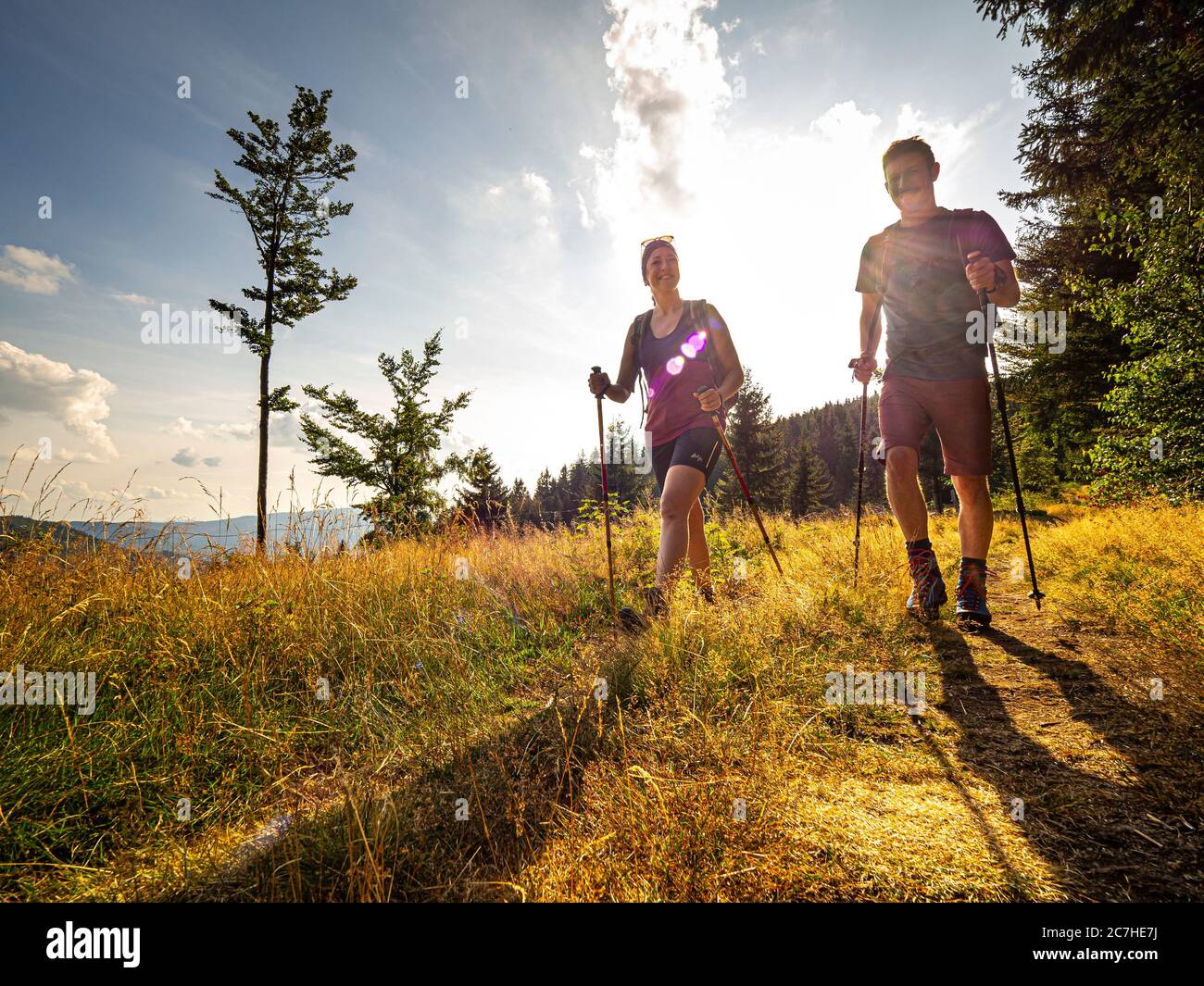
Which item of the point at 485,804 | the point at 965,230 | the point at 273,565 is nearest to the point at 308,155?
the point at 273,565

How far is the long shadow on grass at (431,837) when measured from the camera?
122 cm

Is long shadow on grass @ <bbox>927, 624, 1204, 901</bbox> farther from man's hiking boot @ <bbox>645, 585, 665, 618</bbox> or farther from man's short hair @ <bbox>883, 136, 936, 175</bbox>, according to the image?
man's short hair @ <bbox>883, 136, 936, 175</bbox>

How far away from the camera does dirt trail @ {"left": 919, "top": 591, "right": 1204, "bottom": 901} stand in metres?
1.12

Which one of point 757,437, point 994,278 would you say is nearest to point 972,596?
point 994,278

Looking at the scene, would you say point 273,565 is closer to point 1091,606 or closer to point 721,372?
point 721,372

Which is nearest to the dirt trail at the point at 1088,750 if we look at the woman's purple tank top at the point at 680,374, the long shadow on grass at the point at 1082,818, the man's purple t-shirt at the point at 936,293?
the long shadow on grass at the point at 1082,818

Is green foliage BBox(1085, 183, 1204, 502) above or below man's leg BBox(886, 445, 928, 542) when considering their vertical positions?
above

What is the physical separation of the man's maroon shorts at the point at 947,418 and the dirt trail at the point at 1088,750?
120 centimetres

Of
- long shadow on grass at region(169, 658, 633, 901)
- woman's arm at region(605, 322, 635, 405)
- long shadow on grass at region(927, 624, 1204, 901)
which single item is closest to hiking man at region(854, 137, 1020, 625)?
long shadow on grass at region(927, 624, 1204, 901)

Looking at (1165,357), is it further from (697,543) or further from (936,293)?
(697,543)

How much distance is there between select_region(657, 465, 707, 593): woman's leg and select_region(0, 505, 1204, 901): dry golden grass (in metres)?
0.17

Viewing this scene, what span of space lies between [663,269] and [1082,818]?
13.0 ft

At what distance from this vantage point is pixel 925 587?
3.17 m
